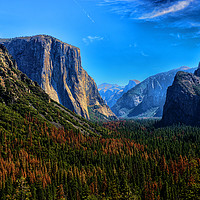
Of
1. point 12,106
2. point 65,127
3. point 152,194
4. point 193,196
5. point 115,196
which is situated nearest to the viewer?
point 193,196

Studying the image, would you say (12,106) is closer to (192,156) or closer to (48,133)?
(48,133)

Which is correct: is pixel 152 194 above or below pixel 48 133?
below

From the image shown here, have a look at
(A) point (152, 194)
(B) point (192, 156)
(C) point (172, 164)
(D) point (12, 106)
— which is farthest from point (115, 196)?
(D) point (12, 106)

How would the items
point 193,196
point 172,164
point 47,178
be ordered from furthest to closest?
point 172,164 < point 47,178 < point 193,196

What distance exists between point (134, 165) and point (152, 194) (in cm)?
3514

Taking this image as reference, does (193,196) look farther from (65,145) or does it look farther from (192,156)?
(65,145)

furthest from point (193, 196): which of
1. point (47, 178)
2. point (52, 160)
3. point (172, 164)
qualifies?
point (52, 160)

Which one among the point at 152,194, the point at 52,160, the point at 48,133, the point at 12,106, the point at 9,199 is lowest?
the point at 152,194

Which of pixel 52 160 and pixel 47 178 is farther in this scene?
pixel 52 160

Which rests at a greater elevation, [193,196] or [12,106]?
[12,106]

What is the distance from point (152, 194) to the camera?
74938 millimetres

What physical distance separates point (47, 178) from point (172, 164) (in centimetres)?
7517

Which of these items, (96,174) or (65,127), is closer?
(96,174)

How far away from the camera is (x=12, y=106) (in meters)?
148
